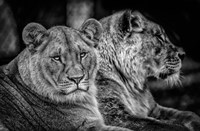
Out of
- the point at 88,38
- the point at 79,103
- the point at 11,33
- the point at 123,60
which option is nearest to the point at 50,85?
the point at 79,103

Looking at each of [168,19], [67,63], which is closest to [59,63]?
[67,63]

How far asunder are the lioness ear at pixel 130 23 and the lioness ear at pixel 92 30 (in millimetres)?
572

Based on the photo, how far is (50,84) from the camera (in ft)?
16.1

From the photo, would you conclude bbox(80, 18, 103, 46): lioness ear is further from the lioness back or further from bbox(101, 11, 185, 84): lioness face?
bbox(101, 11, 185, 84): lioness face

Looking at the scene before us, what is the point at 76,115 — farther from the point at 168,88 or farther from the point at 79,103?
the point at 168,88

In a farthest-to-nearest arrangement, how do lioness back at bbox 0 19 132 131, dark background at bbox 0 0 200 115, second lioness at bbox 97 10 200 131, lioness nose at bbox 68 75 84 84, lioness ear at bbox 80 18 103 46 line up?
dark background at bbox 0 0 200 115
second lioness at bbox 97 10 200 131
lioness ear at bbox 80 18 103 46
lioness back at bbox 0 19 132 131
lioness nose at bbox 68 75 84 84

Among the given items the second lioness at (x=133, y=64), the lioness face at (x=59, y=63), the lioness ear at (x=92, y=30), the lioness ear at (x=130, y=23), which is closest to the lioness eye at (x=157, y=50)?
the second lioness at (x=133, y=64)

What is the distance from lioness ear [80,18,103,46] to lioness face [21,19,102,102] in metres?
0.15

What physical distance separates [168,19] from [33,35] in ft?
11.0

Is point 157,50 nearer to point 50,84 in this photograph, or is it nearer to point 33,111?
point 50,84

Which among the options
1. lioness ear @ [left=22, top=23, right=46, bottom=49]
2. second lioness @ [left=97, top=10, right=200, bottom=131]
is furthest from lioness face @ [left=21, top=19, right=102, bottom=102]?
second lioness @ [left=97, top=10, right=200, bottom=131]

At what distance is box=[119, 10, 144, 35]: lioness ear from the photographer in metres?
5.79

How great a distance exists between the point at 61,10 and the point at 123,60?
91.0 inches

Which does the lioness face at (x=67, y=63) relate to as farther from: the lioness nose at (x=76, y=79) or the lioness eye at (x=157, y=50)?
the lioness eye at (x=157, y=50)
